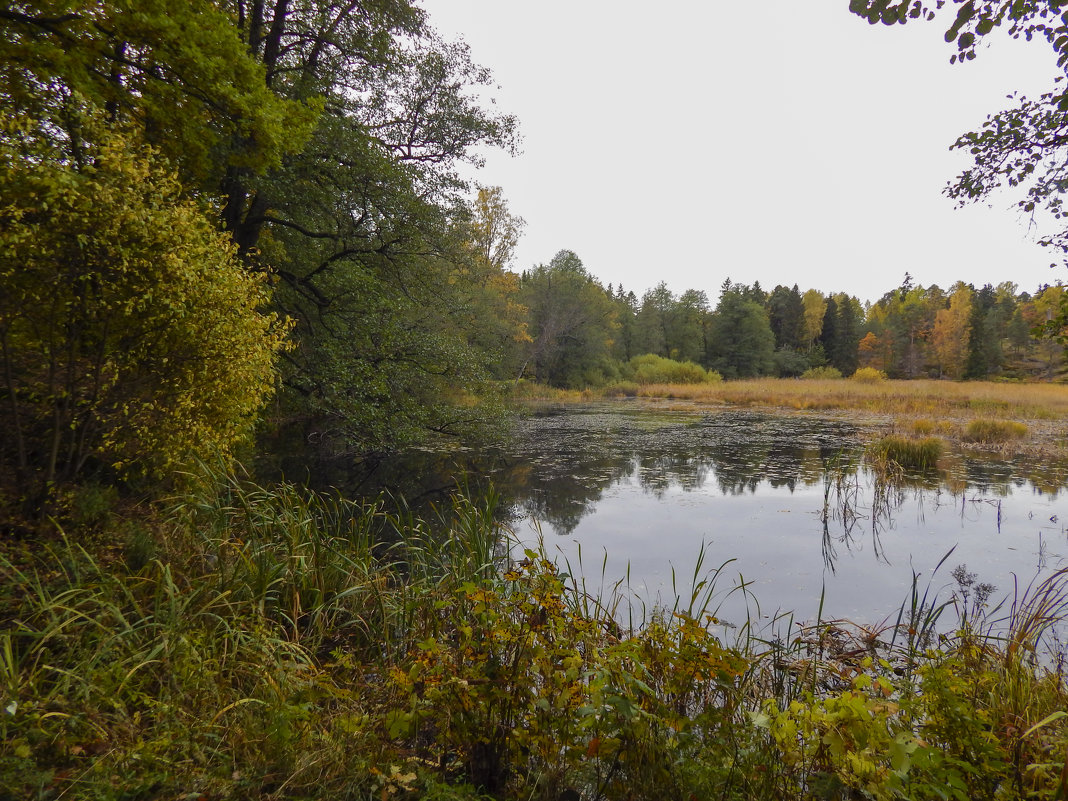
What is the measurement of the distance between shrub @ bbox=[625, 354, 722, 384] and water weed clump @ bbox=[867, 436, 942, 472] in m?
23.7

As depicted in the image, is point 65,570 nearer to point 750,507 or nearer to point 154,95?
point 154,95

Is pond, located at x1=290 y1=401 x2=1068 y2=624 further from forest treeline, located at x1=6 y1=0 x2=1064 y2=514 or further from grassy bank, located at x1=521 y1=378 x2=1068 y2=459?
forest treeline, located at x1=6 y1=0 x2=1064 y2=514

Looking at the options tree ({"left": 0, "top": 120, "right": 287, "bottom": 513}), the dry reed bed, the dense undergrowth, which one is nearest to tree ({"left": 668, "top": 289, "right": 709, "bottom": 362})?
the dry reed bed

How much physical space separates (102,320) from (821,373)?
46.1 meters

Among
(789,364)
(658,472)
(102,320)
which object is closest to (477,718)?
(102,320)

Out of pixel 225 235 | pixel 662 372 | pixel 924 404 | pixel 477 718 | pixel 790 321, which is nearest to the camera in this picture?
pixel 477 718

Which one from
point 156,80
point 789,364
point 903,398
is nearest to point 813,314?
point 789,364

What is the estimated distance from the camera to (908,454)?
30.4 ft

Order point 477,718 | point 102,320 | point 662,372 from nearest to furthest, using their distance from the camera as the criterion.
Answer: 1. point 477,718
2. point 102,320
3. point 662,372

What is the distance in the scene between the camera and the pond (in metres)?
4.59

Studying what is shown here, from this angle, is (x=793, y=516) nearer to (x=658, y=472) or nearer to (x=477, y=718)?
(x=658, y=472)

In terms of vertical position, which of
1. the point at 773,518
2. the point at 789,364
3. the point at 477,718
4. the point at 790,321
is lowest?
the point at 773,518

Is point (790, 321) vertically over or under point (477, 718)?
over

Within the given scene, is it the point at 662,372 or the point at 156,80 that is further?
the point at 662,372
